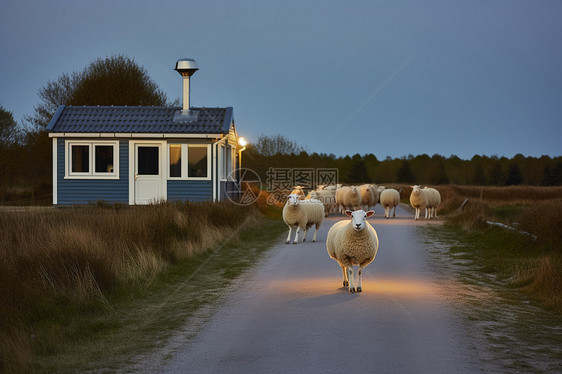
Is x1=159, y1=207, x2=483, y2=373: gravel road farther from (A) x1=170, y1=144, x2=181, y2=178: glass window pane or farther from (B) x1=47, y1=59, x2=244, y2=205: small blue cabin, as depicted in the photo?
(A) x1=170, y1=144, x2=181, y2=178: glass window pane

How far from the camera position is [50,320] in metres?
7.94

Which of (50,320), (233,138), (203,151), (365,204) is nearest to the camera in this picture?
(50,320)

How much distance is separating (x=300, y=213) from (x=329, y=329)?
10.5 m

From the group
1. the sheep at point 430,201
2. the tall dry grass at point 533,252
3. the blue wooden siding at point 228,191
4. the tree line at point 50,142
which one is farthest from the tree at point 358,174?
the tall dry grass at point 533,252

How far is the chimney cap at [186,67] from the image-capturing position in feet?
90.9

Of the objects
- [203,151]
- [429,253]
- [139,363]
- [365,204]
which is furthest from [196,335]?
[365,204]

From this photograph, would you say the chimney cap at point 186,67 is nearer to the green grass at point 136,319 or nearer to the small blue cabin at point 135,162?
the small blue cabin at point 135,162

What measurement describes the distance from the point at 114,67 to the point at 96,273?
39676 mm

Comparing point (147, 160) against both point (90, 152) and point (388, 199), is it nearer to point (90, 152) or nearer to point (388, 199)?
point (90, 152)

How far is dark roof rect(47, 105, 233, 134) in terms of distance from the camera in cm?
2508

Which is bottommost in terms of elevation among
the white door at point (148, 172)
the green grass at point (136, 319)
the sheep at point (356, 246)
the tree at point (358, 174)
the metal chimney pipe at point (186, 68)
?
the green grass at point (136, 319)

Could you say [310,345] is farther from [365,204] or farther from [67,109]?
[365,204]

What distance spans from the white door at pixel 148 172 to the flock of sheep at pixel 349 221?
19.9 ft

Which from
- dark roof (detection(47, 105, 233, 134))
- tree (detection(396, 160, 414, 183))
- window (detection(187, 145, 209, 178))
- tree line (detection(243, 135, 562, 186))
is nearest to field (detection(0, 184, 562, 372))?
window (detection(187, 145, 209, 178))
